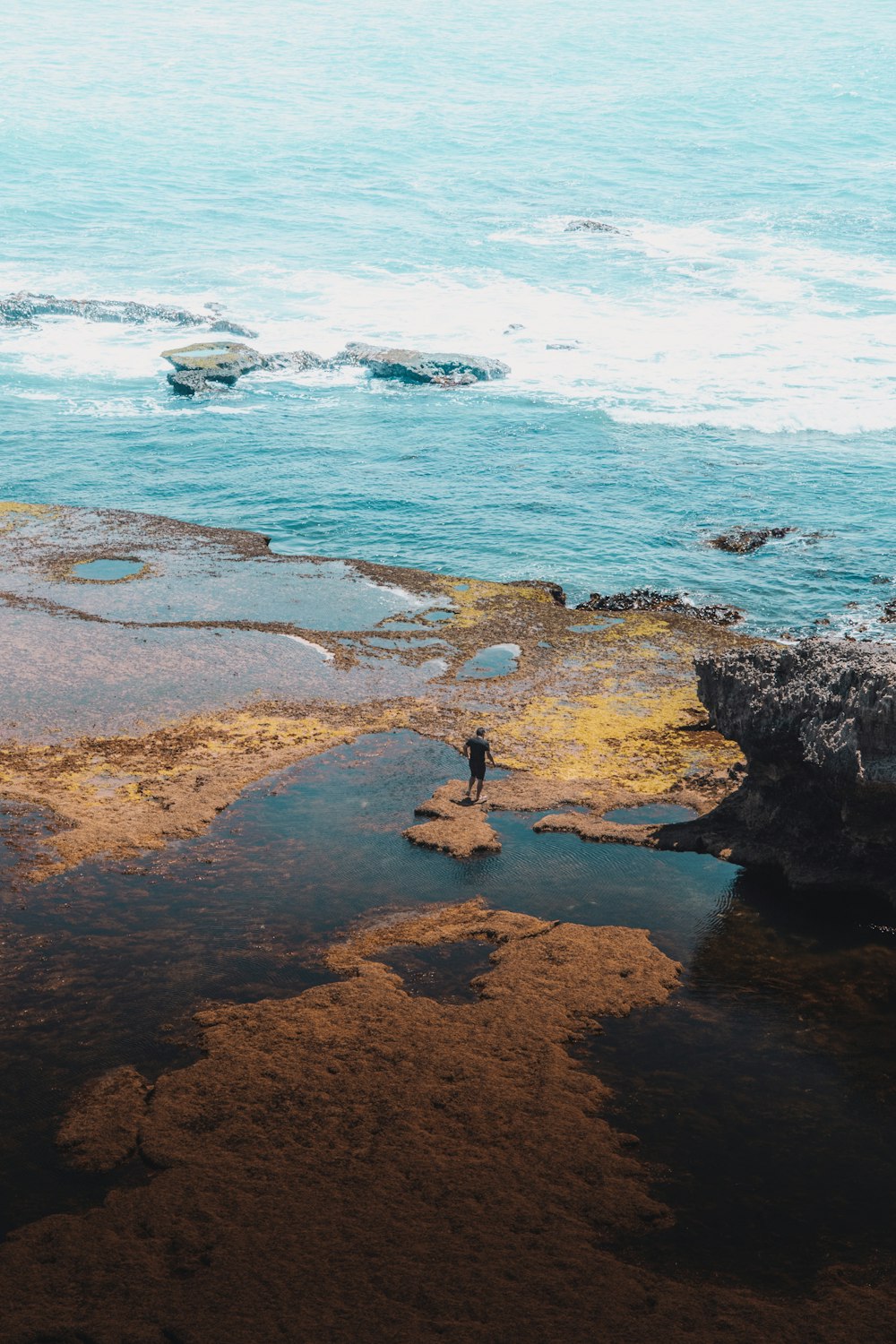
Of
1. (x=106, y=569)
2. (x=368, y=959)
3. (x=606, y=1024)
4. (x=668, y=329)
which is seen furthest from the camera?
(x=668, y=329)

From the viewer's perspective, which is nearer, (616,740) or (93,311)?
(616,740)

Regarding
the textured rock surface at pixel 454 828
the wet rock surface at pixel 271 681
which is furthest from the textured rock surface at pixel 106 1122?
the textured rock surface at pixel 454 828

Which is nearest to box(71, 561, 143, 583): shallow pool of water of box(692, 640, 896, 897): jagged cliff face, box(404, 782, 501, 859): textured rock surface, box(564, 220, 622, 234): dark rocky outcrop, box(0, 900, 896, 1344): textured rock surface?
box(404, 782, 501, 859): textured rock surface

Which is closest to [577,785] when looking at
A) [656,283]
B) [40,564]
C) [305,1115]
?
[305,1115]

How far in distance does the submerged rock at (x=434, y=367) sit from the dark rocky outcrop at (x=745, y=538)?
75.6 ft

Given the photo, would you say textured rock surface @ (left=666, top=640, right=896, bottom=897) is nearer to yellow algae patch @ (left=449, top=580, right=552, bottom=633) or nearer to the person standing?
the person standing

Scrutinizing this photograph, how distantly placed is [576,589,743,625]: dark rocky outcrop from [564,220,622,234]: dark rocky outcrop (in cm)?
5856

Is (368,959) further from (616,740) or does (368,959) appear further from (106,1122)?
(616,740)

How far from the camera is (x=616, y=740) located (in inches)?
1058

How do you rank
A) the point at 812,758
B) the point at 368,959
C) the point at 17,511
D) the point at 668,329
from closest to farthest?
the point at 368,959
the point at 812,758
the point at 17,511
the point at 668,329

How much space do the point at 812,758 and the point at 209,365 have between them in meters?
48.2

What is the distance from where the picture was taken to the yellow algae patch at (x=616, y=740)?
25422 millimetres

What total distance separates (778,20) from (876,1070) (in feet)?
503

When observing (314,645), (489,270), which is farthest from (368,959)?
(489,270)
